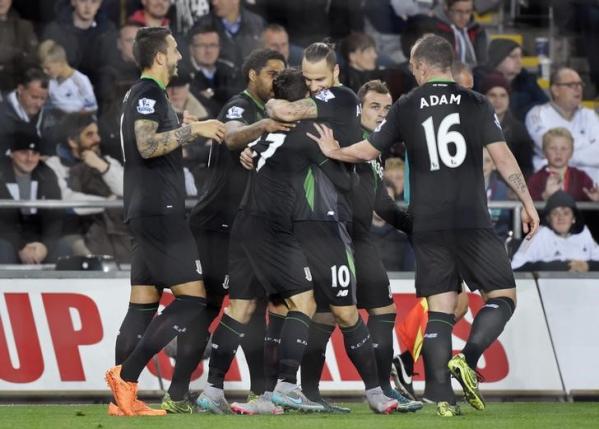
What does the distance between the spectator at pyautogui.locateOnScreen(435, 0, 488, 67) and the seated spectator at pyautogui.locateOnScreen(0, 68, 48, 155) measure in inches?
127

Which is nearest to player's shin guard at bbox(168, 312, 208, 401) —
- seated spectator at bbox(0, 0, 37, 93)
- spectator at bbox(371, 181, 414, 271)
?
spectator at bbox(371, 181, 414, 271)

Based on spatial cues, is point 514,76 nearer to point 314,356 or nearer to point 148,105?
point 314,356

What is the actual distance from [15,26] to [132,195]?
164 inches

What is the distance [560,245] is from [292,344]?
315 centimetres

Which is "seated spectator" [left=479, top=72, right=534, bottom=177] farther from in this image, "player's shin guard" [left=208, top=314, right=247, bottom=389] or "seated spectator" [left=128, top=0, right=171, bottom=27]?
"player's shin guard" [left=208, top=314, right=247, bottom=389]

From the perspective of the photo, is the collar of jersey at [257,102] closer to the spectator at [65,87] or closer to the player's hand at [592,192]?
the spectator at [65,87]

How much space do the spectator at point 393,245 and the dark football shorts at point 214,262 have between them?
83.0 inches

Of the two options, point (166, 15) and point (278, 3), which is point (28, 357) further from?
point (278, 3)

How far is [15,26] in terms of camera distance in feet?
34.3

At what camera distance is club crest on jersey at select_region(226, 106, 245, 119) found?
7.12 m

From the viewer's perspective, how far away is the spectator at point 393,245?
9.23 m

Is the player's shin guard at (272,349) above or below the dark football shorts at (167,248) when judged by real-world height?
below

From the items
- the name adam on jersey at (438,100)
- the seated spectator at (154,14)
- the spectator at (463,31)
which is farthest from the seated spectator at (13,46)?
the name adam on jersey at (438,100)

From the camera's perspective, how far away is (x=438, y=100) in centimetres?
657
